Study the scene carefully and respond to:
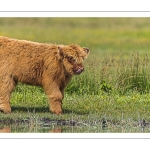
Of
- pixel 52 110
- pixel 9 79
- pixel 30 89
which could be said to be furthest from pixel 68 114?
pixel 30 89

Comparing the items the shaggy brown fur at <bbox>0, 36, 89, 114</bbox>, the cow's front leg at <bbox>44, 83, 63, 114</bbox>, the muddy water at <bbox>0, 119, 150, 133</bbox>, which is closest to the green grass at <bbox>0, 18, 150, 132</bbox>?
the muddy water at <bbox>0, 119, 150, 133</bbox>

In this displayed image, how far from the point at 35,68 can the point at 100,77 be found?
279 centimetres

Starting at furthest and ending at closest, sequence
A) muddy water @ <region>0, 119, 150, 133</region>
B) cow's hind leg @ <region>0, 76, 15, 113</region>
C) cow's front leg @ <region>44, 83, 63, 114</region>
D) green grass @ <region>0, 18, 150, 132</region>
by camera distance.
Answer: cow's hind leg @ <region>0, 76, 15, 113</region> → cow's front leg @ <region>44, 83, 63, 114</region> → green grass @ <region>0, 18, 150, 132</region> → muddy water @ <region>0, 119, 150, 133</region>

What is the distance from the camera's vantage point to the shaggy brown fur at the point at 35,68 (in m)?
15.3

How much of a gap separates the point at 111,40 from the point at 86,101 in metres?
5.02

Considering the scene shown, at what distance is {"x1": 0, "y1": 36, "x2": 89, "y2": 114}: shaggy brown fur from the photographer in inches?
601

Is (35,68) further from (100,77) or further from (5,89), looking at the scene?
(100,77)

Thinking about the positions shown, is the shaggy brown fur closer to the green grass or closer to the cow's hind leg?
the cow's hind leg

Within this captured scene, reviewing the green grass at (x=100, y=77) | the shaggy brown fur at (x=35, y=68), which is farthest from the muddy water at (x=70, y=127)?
the shaggy brown fur at (x=35, y=68)

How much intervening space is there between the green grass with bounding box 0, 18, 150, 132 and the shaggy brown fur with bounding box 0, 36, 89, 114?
36cm

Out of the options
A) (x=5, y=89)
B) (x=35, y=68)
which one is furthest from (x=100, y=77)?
(x=5, y=89)
